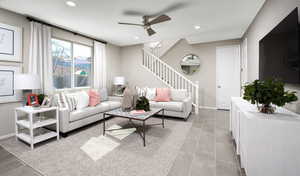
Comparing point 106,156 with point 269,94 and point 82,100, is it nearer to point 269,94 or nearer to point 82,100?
point 82,100

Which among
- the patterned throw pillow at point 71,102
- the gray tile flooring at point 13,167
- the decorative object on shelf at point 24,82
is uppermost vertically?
the decorative object on shelf at point 24,82

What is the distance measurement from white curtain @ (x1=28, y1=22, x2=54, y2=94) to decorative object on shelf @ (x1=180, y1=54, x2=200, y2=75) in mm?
4272

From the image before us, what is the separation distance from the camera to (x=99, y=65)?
4617mm

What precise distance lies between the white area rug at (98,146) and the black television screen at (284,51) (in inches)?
101

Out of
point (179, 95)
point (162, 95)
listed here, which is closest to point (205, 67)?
point (179, 95)

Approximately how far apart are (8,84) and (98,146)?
2265 mm

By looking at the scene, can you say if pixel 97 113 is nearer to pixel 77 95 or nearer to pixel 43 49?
pixel 77 95

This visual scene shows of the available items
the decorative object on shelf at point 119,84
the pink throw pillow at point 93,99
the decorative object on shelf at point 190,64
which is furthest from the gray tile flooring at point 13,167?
the decorative object on shelf at point 190,64

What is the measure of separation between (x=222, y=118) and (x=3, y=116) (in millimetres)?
5176

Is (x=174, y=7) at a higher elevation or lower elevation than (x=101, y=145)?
higher

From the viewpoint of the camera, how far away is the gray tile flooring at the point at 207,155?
163cm

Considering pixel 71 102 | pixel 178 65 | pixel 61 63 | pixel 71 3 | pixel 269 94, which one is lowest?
pixel 71 102

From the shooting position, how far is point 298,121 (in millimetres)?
1061

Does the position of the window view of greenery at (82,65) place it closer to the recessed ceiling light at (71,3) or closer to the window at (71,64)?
the window at (71,64)
